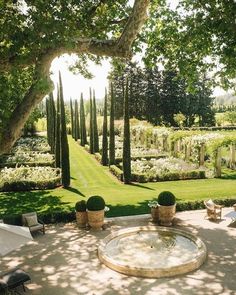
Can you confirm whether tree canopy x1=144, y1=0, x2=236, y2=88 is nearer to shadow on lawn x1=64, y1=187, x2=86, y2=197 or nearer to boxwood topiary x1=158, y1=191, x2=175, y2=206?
boxwood topiary x1=158, y1=191, x2=175, y2=206

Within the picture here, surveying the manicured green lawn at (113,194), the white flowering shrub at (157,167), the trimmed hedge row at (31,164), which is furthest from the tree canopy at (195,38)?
the trimmed hedge row at (31,164)

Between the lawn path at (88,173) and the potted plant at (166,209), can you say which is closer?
the potted plant at (166,209)

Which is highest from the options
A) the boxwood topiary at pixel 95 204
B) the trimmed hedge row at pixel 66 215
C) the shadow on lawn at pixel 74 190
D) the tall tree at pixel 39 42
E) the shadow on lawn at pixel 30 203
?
the tall tree at pixel 39 42

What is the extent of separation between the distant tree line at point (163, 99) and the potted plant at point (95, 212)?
2088 inches

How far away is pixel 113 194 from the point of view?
21.1 meters

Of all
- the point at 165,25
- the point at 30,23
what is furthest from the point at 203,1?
the point at 30,23

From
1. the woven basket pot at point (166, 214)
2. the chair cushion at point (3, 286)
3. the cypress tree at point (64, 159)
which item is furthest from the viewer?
the cypress tree at point (64, 159)

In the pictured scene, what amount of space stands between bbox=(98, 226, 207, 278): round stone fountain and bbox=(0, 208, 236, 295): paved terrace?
0.22 meters

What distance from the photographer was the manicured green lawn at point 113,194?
60.8 ft

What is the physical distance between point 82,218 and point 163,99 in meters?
57.2

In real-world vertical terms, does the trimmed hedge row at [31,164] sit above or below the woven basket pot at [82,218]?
above

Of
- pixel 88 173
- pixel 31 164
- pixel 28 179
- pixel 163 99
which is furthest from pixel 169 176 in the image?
pixel 163 99

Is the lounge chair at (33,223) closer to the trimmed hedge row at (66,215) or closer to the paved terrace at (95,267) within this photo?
the paved terrace at (95,267)

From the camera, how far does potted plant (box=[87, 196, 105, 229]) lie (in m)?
14.8
